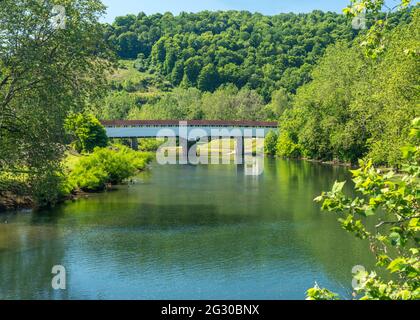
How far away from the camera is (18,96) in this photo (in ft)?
76.0

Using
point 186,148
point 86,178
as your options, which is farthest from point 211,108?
point 86,178

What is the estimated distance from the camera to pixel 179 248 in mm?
28359

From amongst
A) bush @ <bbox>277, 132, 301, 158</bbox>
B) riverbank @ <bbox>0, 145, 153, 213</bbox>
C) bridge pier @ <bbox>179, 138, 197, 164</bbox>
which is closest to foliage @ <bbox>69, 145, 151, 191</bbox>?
riverbank @ <bbox>0, 145, 153, 213</bbox>

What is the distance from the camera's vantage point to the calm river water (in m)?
22.0

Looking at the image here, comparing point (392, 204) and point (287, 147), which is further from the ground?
point (287, 147)

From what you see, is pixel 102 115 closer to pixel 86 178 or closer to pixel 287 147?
pixel 86 178

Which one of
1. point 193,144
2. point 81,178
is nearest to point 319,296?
point 81,178

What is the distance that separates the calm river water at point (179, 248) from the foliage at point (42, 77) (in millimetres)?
4396

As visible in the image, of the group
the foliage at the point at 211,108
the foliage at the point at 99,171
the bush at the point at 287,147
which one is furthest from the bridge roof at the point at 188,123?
the foliage at the point at 211,108

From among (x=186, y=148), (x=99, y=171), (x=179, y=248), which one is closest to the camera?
(x=179, y=248)

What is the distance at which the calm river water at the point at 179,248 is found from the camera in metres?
22.0

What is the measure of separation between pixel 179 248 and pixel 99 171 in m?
25.5

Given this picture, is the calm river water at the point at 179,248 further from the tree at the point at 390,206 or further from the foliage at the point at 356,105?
the tree at the point at 390,206
